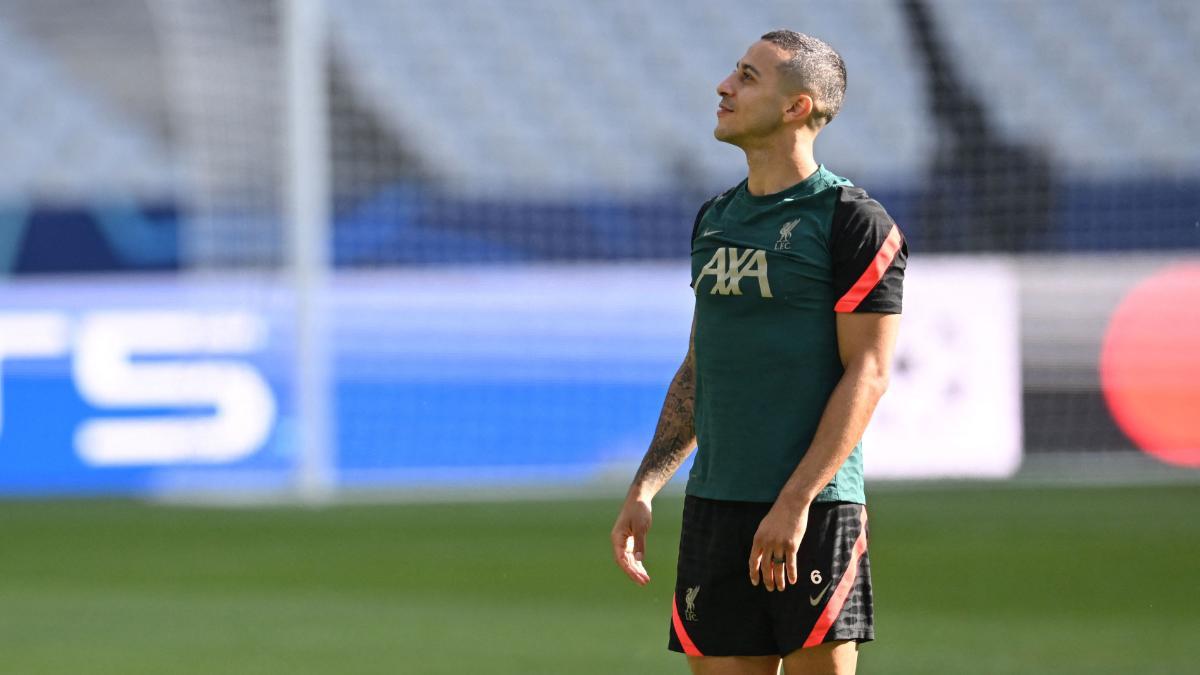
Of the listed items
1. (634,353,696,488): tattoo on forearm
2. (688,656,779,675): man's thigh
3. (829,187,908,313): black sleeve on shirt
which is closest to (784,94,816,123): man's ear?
(829,187,908,313): black sleeve on shirt

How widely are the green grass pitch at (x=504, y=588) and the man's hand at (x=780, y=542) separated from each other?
249 centimetres

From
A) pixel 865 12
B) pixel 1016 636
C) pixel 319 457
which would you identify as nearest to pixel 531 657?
pixel 1016 636

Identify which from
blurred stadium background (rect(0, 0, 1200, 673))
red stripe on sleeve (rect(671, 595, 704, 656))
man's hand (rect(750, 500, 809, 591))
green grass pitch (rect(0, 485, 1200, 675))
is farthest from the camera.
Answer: blurred stadium background (rect(0, 0, 1200, 673))

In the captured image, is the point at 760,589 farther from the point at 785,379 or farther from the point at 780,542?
the point at 785,379

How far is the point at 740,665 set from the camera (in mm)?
2822

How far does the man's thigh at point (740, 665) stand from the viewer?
9.25 feet

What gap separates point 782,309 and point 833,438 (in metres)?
0.22

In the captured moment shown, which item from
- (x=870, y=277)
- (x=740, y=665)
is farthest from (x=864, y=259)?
(x=740, y=665)

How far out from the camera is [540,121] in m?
14.7

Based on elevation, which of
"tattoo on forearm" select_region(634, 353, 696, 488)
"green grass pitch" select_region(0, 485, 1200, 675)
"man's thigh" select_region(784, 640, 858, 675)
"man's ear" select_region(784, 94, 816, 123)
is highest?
"man's ear" select_region(784, 94, 816, 123)

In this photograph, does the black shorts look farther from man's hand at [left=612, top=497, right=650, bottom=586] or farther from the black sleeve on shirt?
the black sleeve on shirt

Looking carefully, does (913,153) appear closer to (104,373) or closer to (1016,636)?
(104,373)

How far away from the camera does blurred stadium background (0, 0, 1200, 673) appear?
6469mm

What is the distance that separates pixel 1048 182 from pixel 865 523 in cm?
989
